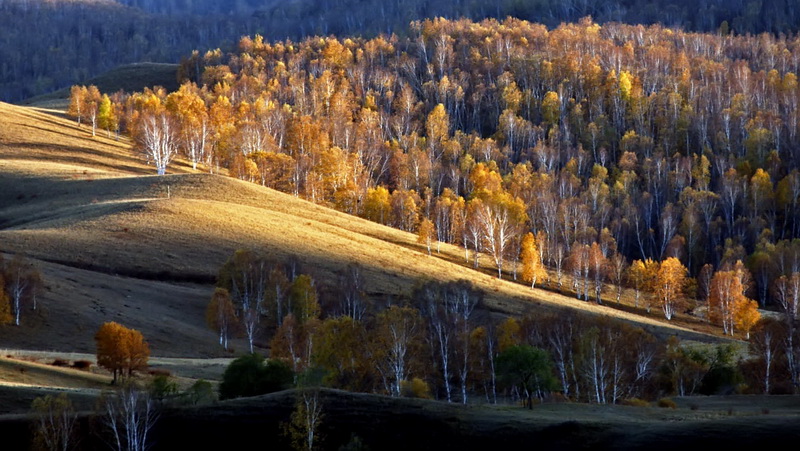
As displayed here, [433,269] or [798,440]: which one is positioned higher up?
[433,269]

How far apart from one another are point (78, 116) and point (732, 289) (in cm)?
13289

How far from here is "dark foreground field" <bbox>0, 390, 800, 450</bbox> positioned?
44.6 meters

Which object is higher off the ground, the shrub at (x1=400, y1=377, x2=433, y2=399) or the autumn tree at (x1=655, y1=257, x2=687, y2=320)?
the autumn tree at (x1=655, y1=257, x2=687, y2=320)

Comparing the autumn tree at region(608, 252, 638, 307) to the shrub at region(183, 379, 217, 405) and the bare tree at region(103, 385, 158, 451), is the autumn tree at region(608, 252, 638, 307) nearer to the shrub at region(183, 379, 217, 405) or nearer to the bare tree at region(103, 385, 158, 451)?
the shrub at region(183, 379, 217, 405)

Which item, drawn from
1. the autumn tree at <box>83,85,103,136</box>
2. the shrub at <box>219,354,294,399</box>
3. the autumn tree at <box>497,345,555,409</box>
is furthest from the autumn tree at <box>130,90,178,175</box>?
the autumn tree at <box>497,345,555,409</box>

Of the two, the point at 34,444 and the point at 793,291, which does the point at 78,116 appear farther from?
the point at 34,444

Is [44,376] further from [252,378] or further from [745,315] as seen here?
[745,315]

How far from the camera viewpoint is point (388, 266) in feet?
355

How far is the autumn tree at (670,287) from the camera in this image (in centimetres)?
12369

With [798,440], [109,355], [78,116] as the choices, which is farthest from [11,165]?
[798,440]

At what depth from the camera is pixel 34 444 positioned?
44750mm

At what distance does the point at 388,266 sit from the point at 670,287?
41975mm

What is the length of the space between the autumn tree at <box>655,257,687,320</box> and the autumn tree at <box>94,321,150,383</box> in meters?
78.1

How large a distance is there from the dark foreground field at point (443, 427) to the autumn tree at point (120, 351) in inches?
560
